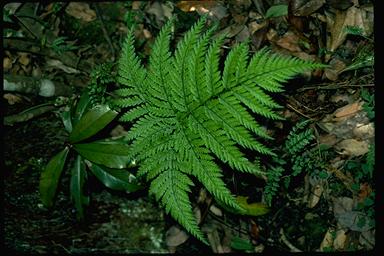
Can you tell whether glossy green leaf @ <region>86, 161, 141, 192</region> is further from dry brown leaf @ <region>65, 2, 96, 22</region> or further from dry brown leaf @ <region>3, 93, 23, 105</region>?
dry brown leaf @ <region>65, 2, 96, 22</region>

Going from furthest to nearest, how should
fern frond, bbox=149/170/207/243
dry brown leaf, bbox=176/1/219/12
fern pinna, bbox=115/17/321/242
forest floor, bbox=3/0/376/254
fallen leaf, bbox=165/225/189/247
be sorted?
dry brown leaf, bbox=176/1/219/12 < fallen leaf, bbox=165/225/189/247 < forest floor, bbox=3/0/376/254 < fern frond, bbox=149/170/207/243 < fern pinna, bbox=115/17/321/242

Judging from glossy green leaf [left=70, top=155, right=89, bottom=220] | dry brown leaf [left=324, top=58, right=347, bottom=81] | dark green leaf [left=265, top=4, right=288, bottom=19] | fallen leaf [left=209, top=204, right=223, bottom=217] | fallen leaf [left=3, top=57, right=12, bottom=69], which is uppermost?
dark green leaf [left=265, top=4, right=288, bottom=19]

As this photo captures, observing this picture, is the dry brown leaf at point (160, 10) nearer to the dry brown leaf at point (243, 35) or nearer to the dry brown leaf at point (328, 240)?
the dry brown leaf at point (243, 35)

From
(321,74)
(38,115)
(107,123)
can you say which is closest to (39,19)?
(38,115)

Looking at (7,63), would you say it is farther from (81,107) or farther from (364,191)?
(364,191)

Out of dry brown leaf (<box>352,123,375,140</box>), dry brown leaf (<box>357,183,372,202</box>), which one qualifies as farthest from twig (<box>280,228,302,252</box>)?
dry brown leaf (<box>352,123,375,140</box>)

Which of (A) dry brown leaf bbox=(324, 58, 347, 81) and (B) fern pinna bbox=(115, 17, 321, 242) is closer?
(B) fern pinna bbox=(115, 17, 321, 242)

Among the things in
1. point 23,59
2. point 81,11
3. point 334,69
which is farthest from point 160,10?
point 334,69

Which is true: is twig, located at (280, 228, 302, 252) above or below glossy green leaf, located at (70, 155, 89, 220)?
below
